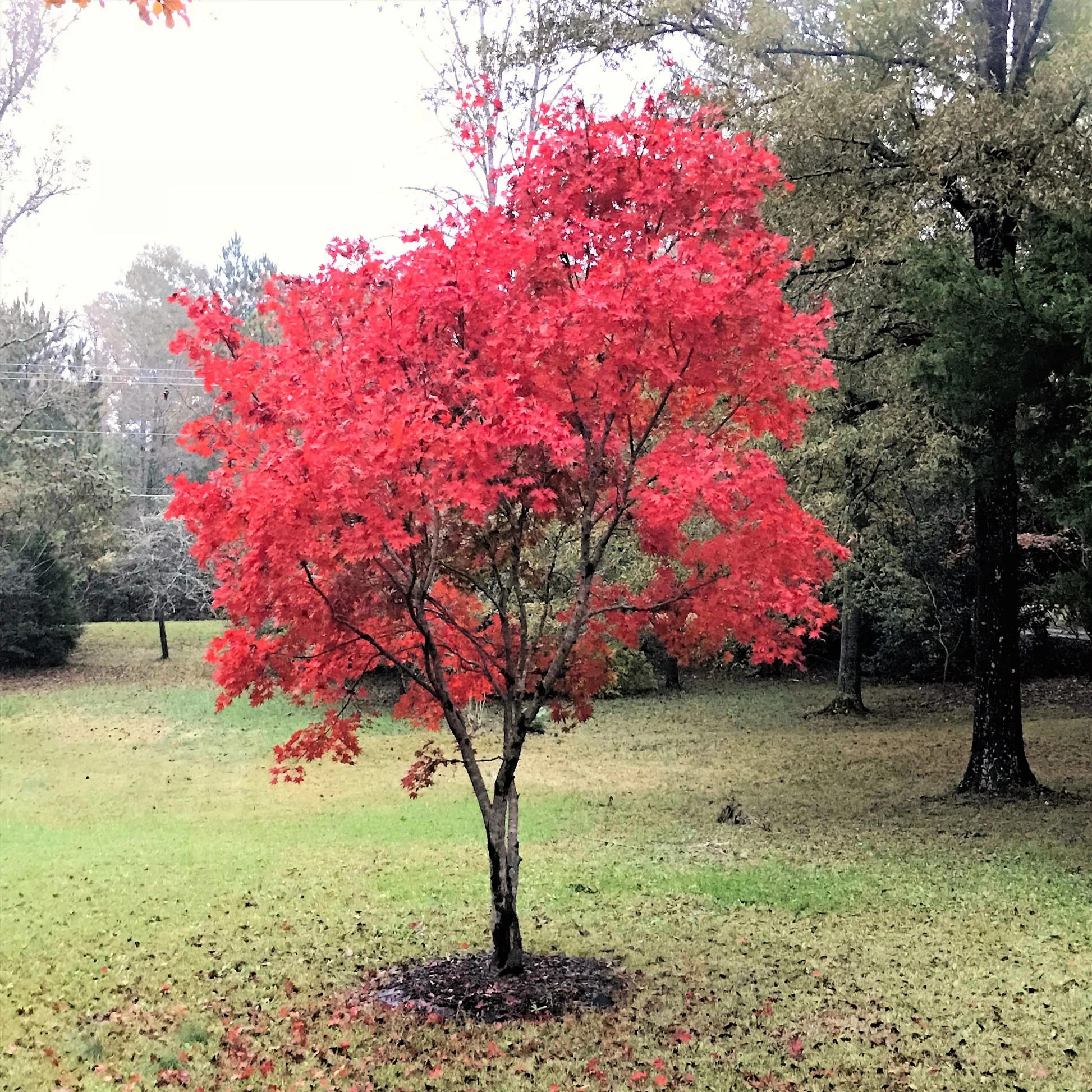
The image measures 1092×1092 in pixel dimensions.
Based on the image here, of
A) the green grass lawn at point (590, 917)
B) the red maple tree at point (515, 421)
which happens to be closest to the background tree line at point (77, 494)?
the green grass lawn at point (590, 917)

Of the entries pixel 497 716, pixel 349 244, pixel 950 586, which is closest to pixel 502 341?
pixel 349 244

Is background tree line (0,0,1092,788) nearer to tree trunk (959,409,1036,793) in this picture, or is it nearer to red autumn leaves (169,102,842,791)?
tree trunk (959,409,1036,793)

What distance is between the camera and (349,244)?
593cm

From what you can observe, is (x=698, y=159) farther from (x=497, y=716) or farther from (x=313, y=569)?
(x=497, y=716)

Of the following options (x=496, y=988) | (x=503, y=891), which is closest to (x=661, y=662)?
(x=503, y=891)

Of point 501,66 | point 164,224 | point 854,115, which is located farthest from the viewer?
point 164,224

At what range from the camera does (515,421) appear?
5.11 meters

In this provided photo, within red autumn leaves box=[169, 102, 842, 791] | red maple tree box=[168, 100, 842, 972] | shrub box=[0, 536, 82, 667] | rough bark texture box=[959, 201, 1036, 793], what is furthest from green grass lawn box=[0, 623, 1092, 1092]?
shrub box=[0, 536, 82, 667]

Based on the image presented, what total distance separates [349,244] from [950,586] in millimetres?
17234

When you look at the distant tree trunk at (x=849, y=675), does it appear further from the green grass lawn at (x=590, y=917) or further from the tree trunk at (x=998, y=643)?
the tree trunk at (x=998, y=643)

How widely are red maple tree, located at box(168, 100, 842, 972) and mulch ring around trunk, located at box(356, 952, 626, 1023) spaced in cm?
22

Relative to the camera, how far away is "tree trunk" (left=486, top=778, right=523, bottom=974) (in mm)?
6066

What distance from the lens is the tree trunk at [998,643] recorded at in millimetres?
11281

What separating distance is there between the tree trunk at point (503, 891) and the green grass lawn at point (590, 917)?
2.22ft
